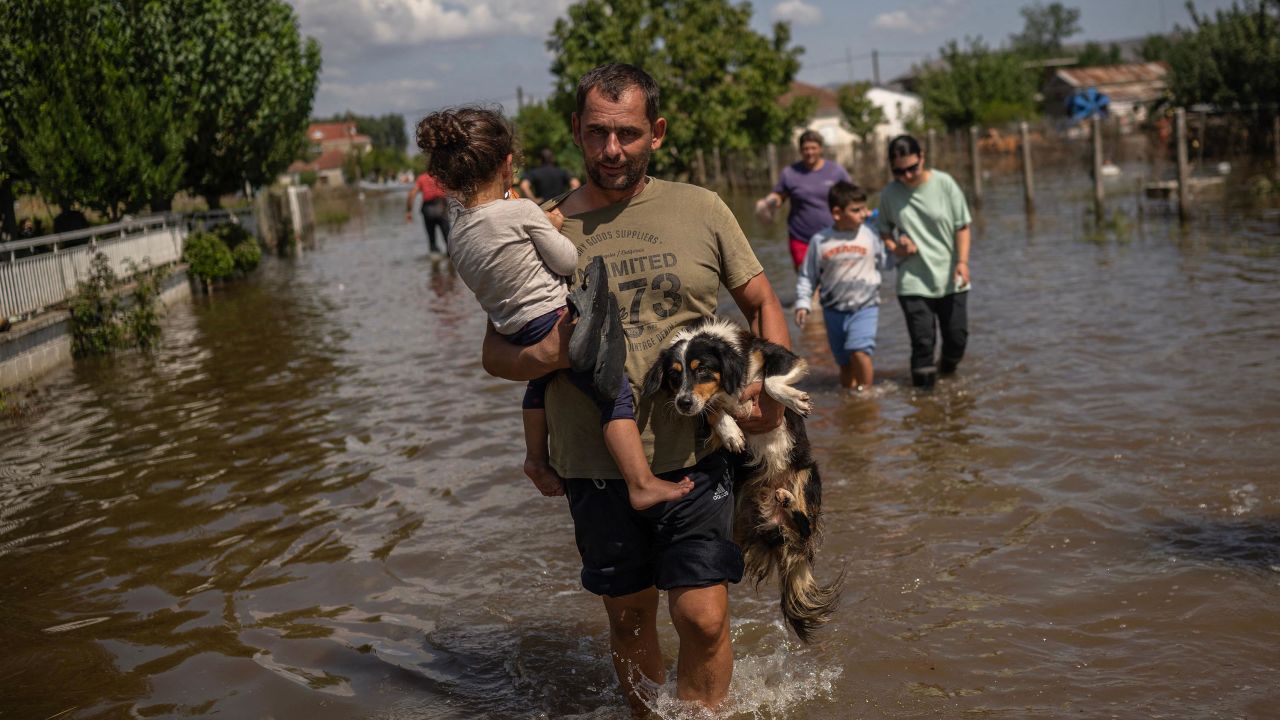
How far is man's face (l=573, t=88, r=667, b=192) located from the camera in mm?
3639

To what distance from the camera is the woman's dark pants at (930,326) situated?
8961 millimetres

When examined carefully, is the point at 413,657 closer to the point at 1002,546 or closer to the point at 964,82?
the point at 1002,546

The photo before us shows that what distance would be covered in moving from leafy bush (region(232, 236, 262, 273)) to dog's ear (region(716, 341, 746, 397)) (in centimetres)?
2364

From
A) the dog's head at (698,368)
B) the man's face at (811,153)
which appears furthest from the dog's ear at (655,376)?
the man's face at (811,153)

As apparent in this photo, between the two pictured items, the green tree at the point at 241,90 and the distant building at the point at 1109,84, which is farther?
the distant building at the point at 1109,84

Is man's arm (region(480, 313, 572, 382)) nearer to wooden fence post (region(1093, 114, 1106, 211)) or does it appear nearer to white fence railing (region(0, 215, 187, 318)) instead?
white fence railing (region(0, 215, 187, 318))

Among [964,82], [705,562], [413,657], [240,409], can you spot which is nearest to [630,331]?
[705,562]

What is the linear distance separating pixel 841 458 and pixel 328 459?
4031 mm

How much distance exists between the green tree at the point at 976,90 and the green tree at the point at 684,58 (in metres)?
18.3

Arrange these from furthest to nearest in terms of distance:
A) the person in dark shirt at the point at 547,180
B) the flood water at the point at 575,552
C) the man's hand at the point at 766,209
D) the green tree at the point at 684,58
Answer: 1. the green tree at the point at 684,58
2. the person in dark shirt at the point at 547,180
3. the man's hand at the point at 766,209
4. the flood water at the point at 575,552

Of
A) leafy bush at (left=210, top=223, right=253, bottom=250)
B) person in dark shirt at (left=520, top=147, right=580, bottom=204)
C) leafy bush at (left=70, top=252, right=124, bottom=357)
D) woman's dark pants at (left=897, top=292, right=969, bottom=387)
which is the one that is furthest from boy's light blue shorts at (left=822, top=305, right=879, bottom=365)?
leafy bush at (left=210, top=223, right=253, bottom=250)

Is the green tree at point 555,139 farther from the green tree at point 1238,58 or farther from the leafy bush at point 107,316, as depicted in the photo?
the leafy bush at point 107,316

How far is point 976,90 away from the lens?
60281mm

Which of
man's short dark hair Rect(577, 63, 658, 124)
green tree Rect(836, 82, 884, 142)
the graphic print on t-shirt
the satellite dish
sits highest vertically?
green tree Rect(836, 82, 884, 142)
